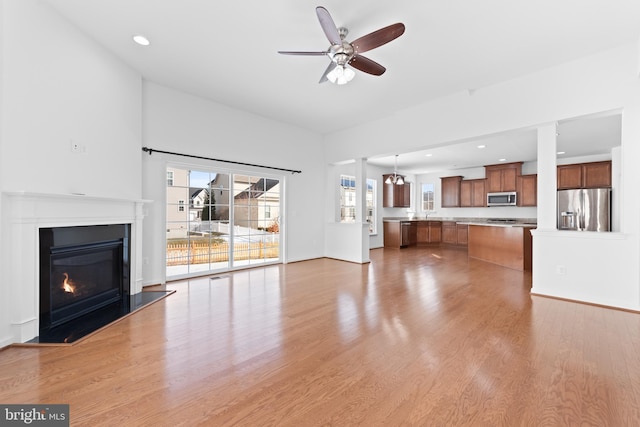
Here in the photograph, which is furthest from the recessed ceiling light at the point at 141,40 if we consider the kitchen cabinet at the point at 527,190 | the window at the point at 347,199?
the kitchen cabinet at the point at 527,190

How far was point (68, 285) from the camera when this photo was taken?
2832mm

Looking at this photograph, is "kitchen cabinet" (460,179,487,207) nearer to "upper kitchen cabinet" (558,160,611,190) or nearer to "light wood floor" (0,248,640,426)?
"upper kitchen cabinet" (558,160,611,190)

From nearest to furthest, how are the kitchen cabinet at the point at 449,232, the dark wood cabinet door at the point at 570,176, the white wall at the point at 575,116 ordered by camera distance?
the white wall at the point at 575,116
the dark wood cabinet door at the point at 570,176
the kitchen cabinet at the point at 449,232

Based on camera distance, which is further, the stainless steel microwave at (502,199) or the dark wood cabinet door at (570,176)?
the stainless steel microwave at (502,199)

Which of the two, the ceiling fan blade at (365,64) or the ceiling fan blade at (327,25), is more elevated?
the ceiling fan blade at (327,25)

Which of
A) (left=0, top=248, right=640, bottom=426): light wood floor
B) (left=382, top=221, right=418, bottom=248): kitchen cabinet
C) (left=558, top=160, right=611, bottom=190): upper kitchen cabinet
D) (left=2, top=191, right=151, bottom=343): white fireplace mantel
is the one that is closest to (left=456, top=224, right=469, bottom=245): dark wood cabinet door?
(left=382, top=221, right=418, bottom=248): kitchen cabinet

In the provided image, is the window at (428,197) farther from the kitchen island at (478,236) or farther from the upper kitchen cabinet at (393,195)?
the upper kitchen cabinet at (393,195)

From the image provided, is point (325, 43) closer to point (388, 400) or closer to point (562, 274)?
point (388, 400)

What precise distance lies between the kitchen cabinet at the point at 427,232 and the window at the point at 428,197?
847mm

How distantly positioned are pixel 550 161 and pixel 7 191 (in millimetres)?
5900

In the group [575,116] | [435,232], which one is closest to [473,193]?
[435,232]

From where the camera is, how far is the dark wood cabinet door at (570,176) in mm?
6965

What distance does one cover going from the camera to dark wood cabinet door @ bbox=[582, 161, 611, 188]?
21.7ft

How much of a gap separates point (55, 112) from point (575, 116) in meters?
5.90
